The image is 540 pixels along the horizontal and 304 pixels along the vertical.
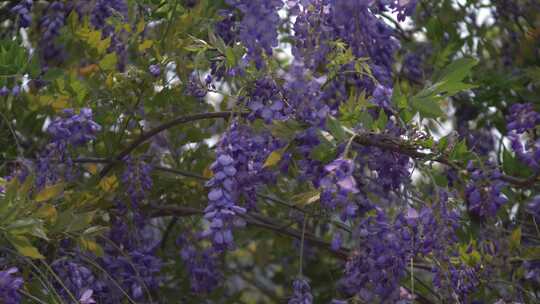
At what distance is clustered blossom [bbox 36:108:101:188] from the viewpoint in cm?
298

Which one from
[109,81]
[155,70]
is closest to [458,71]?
[155,70]

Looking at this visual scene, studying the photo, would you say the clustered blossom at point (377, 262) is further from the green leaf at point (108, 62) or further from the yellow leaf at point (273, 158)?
the green leaf at point (108, 62)

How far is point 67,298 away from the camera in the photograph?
294 centimetres

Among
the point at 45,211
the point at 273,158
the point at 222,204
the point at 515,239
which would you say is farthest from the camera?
the point at 515,239

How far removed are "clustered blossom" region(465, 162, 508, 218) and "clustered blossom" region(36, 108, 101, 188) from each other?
1110 mm

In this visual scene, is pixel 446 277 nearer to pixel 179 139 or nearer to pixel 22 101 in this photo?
pixel 179 139

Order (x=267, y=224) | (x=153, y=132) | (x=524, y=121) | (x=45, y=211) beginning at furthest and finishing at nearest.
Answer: (x=267, y=224), (x=153, y=132), (x=524, y=121), (x=45, y=211)

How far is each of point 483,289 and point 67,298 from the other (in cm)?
123

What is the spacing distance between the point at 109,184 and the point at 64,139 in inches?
13.6

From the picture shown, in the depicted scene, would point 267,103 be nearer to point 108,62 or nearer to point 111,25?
point 108,62

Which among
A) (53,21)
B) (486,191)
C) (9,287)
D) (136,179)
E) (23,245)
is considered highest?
(53,21)

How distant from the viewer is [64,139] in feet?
9.96

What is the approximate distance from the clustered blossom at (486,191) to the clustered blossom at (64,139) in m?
1.11

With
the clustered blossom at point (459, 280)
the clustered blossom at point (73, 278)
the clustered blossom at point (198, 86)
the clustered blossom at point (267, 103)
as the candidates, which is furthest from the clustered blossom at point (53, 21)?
the clustered blossom at point (459, 280)
